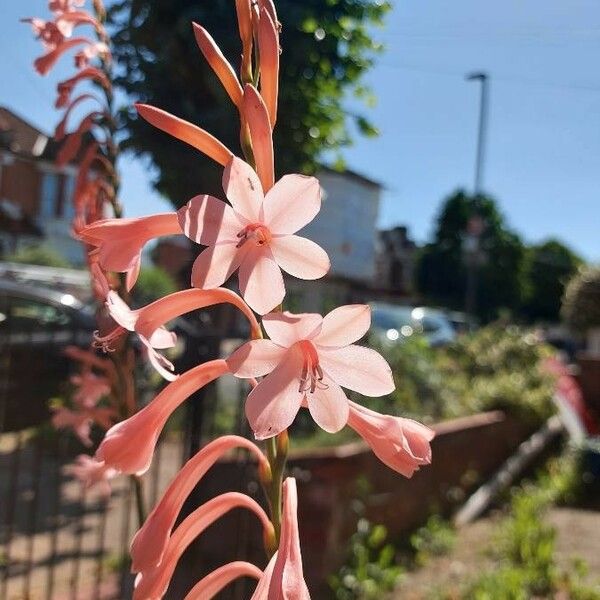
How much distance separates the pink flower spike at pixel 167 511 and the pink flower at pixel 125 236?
0.20m

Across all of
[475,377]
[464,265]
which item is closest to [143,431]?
[475,377]

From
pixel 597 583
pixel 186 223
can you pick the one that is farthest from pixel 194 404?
pixel 186 223

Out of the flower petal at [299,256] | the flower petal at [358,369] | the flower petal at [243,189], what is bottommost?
the flower petal at [358,369]

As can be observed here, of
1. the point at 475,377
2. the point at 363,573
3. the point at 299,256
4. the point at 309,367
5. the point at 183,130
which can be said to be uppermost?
the point at 183,130

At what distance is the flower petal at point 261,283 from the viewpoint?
651mm

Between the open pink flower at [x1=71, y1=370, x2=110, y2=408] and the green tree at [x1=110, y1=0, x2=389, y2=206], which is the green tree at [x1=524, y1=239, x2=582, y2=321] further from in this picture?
the open pink flower at [x1=71, y1=370, x2=110, y2=408]

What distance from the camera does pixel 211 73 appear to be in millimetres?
4387

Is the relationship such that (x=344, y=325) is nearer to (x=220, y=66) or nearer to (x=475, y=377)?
(x=220, y=66)

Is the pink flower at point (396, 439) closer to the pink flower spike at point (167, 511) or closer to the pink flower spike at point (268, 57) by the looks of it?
the pink flower spike at point (167, 511)

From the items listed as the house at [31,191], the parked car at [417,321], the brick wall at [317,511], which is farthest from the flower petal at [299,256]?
the parked car at [417,321]

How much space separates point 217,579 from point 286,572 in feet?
0.59

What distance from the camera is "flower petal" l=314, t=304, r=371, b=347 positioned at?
68cm

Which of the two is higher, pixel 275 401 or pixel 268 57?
pixel 268 57

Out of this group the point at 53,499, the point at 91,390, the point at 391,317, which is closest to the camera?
the point at 91,390
